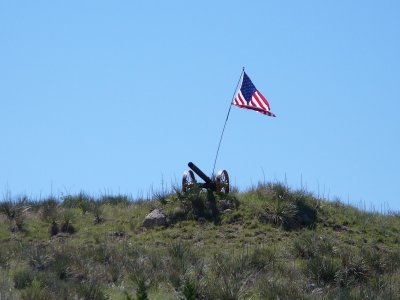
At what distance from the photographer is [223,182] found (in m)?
28.0

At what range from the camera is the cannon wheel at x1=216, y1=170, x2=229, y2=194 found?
2774 centimetres

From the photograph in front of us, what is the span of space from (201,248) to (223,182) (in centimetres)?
435

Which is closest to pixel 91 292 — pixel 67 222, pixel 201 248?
pixel 201 248

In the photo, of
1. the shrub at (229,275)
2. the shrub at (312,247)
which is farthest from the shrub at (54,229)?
the shrub at (312,247)

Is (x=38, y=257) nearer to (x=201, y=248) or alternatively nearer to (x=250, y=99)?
(x=201, y=248)

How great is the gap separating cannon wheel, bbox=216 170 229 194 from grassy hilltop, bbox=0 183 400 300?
0.34 m

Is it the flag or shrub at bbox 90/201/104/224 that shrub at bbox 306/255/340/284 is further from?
shrub at bbox 90/201/104/224

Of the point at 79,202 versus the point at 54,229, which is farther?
the point at 79,202

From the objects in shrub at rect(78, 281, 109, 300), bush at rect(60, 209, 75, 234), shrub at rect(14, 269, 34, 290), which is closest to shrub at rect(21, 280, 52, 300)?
shrub at rect(78, 281, 109, 300)

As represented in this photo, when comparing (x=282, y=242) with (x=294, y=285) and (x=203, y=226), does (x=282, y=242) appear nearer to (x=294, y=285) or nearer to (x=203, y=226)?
(x=203, y=226)

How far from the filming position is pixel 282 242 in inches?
969

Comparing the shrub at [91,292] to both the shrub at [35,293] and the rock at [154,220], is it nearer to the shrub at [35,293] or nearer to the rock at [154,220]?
the shrub at [35,293]

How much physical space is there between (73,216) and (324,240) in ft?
24.6

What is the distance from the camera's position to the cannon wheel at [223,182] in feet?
91.0
